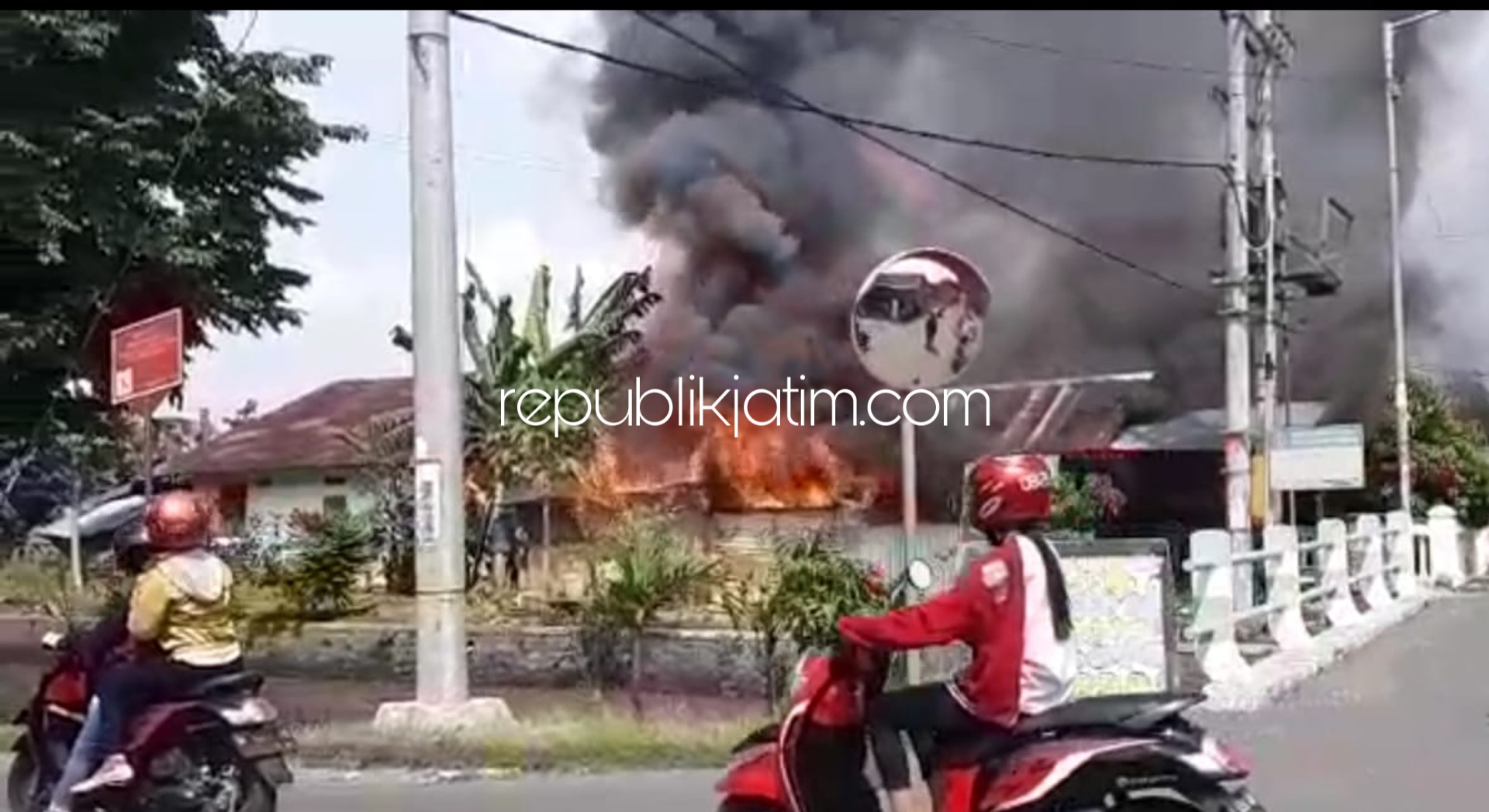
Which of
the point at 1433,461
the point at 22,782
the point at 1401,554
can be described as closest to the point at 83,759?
the point at 22,782

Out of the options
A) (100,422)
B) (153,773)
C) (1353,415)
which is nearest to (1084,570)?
(153,773)

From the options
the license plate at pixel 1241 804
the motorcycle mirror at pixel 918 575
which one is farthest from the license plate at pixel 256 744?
the license plate at pixel 1241 804

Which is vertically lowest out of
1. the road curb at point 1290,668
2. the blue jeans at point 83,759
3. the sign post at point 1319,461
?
the road curb at point 1290,668

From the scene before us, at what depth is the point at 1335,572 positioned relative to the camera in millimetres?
17453

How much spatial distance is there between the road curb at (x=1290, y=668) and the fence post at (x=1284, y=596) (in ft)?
0.57

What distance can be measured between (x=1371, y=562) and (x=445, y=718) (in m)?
12.0

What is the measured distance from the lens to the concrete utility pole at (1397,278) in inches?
992

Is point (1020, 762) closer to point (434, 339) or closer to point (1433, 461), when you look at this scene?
point (434, 339)

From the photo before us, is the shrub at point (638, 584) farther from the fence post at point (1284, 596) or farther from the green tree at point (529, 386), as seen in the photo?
the green tree at point (529, 386)

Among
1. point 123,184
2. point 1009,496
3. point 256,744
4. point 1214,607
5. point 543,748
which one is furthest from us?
point 123,184

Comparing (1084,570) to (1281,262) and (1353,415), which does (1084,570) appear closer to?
(1281,262)

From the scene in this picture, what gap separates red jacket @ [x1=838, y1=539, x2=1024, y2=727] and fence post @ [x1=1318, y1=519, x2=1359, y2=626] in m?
12.8

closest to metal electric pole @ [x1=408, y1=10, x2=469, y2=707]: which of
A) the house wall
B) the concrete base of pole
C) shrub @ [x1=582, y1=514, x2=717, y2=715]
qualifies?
the concrete base of pole

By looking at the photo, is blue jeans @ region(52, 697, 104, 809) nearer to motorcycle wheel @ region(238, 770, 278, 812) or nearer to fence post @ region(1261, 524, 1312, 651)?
motorcycle wheel @ region(238, 770, 278, 812)
